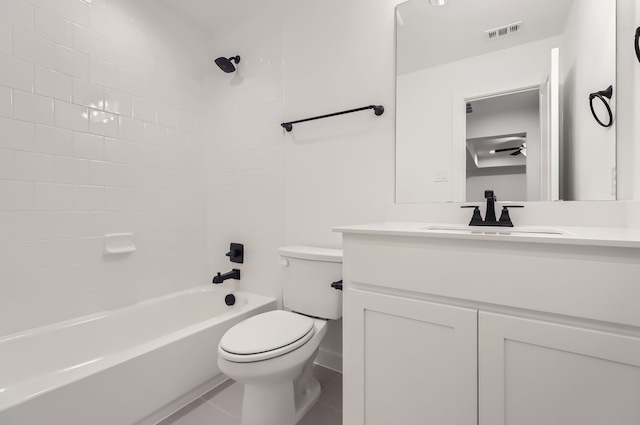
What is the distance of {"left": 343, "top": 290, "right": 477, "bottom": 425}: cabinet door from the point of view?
2.80 feet

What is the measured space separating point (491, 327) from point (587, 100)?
1.01 meters

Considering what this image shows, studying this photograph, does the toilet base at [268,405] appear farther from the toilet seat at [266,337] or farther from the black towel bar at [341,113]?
the black towel bar at [341,113]

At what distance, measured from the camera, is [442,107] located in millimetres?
1428

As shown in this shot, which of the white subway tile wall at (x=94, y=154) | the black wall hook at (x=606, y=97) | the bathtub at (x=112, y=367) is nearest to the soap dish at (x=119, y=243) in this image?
the white subway tile wall at (x=94, y=154)

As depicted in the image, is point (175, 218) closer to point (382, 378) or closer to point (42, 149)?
point (42, 149)

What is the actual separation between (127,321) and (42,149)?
106cm

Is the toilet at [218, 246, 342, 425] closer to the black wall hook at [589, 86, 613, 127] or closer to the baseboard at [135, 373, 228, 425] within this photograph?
the baseboard at [135, 373, 228, 425]

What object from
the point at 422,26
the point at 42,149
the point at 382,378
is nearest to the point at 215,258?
the point at 42,149

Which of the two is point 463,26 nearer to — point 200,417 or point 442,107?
point 442,107

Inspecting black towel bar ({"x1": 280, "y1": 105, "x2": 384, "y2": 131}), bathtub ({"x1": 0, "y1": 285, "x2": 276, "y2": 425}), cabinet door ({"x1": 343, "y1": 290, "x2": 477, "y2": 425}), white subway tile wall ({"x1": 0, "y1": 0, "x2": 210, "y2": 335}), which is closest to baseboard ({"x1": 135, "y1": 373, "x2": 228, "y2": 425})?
bathtub ({"x1": 0, "y1": 285, "x2": 276, "y2": 425})

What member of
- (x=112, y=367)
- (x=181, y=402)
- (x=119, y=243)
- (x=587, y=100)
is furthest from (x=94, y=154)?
(x=587, y=100)

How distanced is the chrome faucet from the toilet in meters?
0.65

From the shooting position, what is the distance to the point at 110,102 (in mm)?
1736

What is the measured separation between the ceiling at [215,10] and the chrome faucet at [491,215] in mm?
1924
